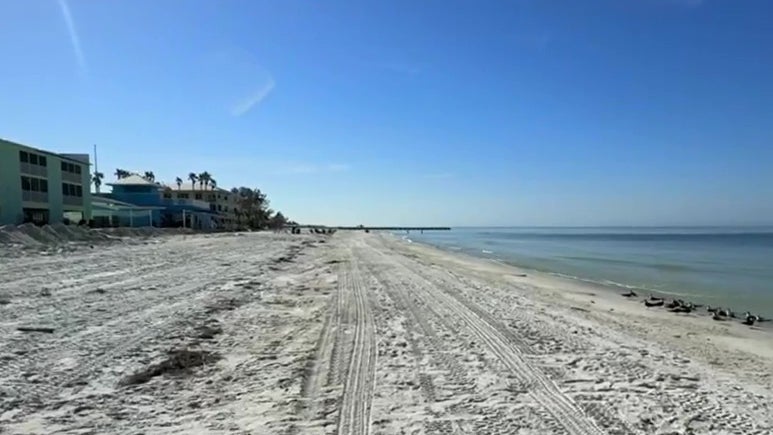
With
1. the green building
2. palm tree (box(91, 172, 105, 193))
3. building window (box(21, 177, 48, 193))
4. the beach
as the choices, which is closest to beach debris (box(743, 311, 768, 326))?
the beach

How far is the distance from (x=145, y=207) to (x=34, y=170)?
86.1ft

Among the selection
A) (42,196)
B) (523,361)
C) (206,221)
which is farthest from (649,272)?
(206,221)

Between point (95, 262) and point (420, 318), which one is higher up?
point (95, 262)

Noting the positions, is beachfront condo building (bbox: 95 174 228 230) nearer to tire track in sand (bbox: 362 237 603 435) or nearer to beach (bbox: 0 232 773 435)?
beach (bbox: 0 232 773 435)

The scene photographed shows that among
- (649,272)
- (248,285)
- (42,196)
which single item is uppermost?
(42,196)

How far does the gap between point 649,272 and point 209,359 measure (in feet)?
90.5

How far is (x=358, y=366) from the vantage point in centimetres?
651

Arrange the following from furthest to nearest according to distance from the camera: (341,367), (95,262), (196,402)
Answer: (95,262), (341,367), (196,402)

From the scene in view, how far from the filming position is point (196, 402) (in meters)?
5.13

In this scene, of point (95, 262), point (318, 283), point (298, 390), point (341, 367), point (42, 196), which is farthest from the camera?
point (42, 196)

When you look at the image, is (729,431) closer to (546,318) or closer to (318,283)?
(546,318)

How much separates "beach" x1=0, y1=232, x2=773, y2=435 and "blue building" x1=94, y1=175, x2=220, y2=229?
171 ft

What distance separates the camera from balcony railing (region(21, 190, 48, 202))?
39000 millimetres

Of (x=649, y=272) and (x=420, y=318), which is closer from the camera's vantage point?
(x=420, y=318)
